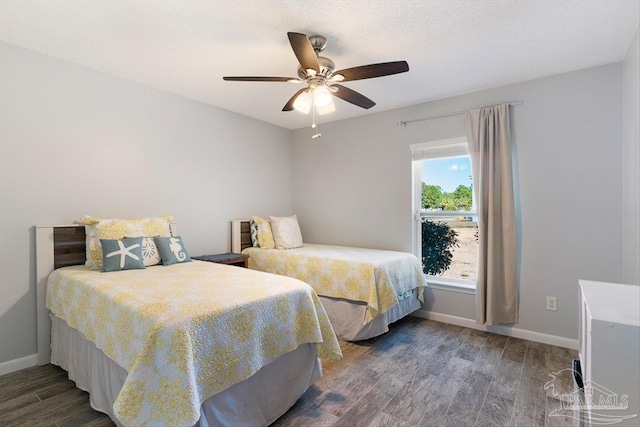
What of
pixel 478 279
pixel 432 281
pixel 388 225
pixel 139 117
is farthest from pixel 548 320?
pixel 139 117

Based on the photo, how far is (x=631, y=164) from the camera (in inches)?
89.4

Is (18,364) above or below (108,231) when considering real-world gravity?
below

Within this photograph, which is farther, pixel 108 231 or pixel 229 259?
pixel 229 259

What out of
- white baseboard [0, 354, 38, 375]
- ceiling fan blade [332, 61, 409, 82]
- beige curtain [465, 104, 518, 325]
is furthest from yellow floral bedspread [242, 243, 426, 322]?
white baseboard [0, 354, 38, 375]

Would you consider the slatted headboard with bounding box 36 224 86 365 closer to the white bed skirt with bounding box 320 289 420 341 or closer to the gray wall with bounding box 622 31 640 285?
the white bed skirt with bounding box 320 289 420 341

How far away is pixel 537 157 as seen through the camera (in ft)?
9.22

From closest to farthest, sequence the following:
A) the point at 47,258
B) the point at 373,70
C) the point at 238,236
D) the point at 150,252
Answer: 1. the point at 373,70
2. the point at 47,258
3. the point at 150,252
4. the point at 238,236

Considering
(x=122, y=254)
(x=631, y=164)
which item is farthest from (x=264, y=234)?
(x=631, y=164)

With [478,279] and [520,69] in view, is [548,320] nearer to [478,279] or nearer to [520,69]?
[478,279]

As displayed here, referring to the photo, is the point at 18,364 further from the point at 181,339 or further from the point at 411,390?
the point at 411,390

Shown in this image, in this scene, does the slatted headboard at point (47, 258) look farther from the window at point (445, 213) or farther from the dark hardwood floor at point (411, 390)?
the window at point (445, 213)

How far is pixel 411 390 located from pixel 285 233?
7.42 ft

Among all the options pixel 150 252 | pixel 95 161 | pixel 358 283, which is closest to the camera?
pixel 150 252

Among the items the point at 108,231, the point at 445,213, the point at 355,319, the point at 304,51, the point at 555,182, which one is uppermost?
the point at 304,51
